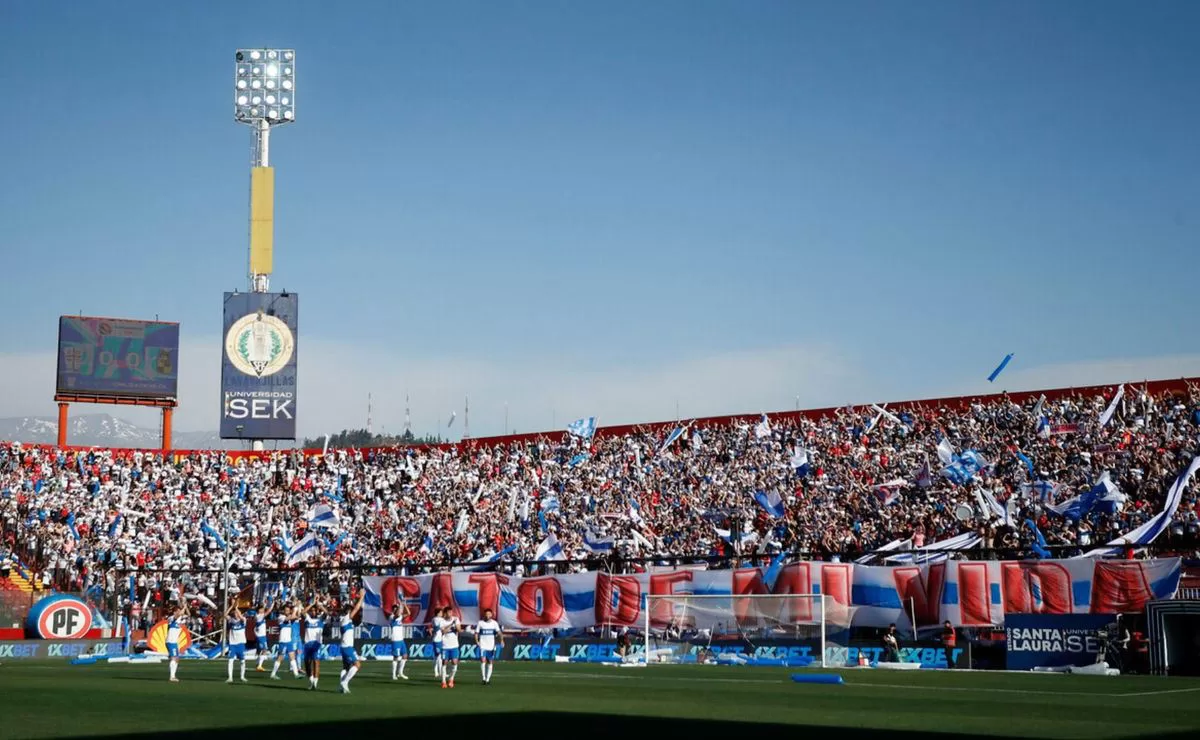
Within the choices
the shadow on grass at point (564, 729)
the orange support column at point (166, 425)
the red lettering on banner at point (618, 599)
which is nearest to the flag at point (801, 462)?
the red lettering on banner at point (618, 599)

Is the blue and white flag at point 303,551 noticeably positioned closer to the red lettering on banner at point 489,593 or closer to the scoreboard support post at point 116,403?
the red lettering on banner at point 489,593

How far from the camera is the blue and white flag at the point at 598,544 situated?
5369 cm

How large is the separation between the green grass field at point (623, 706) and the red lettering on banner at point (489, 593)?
38.5ft

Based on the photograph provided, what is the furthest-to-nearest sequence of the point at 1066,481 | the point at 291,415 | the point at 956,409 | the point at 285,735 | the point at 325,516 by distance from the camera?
1. the point at 291,415
2. the point at 325,516
3. the point at 956,409
4. the point at 1066,481
5. the point at 285,735

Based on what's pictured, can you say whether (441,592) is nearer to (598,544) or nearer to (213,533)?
(598,544)

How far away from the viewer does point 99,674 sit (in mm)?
39625

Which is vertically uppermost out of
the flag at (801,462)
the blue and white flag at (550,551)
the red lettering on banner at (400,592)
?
the flag at (801,462)

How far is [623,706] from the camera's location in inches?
1008

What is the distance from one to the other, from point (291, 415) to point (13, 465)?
16.2 meters

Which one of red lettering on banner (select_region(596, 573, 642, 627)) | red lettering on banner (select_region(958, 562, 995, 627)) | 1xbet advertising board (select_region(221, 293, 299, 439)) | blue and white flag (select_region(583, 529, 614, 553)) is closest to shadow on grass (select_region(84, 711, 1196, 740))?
red lettering on banner (select_region(958, 562, 995, 627))

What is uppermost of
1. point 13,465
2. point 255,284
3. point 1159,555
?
point 255,284

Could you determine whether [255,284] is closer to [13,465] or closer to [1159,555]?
[13,465]

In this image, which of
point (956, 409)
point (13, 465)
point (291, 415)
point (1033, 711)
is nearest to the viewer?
point (1033, 711)

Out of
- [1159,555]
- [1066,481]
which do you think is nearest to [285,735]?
[1159,555]
